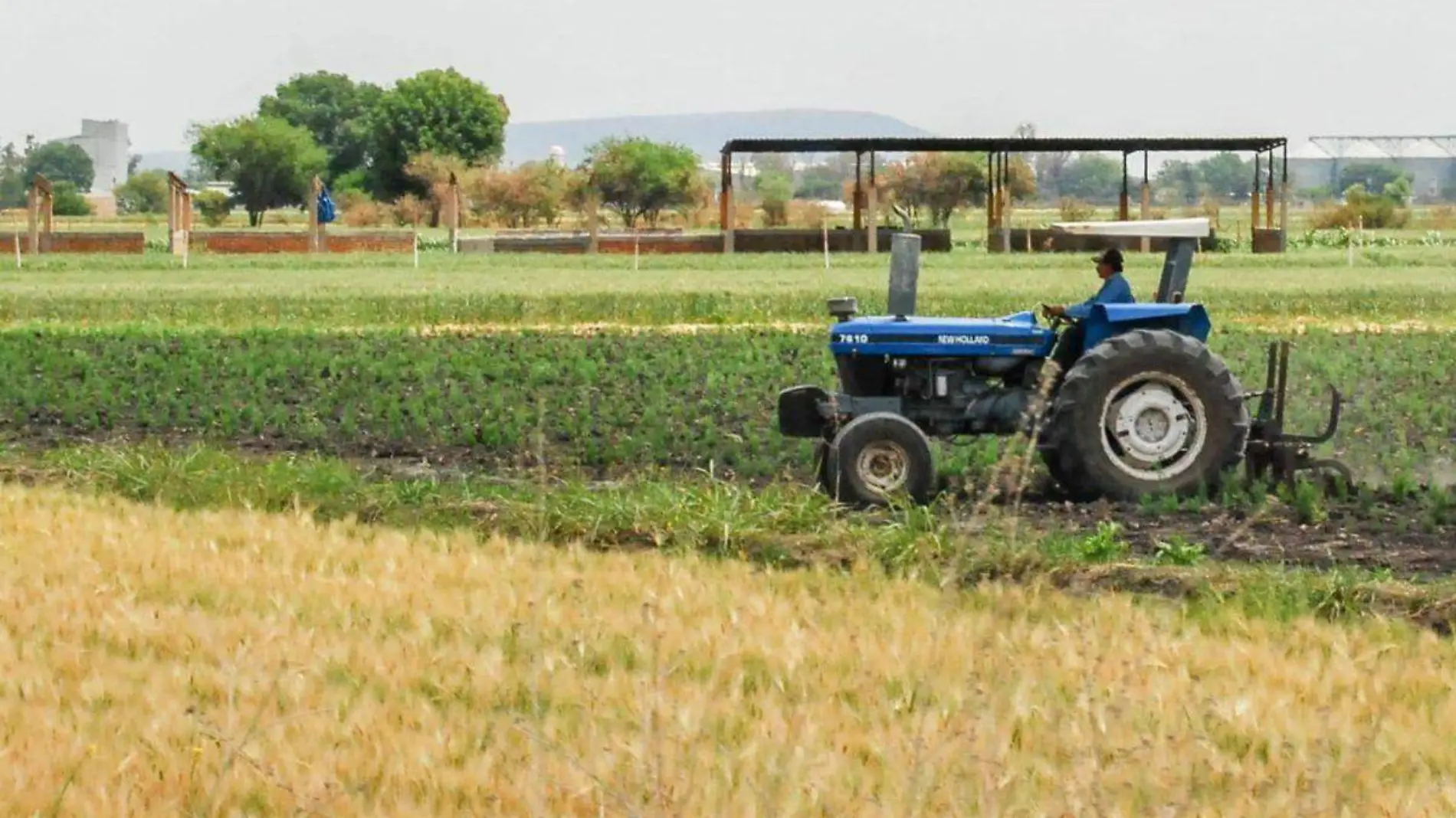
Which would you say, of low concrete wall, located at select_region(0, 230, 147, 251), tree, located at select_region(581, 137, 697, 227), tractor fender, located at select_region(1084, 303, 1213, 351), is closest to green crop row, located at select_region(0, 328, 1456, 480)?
tractor fender, located at select_region(1084, 303, 1213, 351)

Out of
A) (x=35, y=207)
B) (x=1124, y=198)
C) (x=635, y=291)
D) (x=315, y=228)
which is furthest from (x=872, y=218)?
(x=35, y=207)

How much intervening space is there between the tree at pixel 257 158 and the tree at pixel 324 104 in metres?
35.9

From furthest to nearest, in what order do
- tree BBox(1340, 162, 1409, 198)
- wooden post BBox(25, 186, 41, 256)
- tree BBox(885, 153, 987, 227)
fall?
tree BBox(1340, 162, 1409, 198)
tree BBox(885, 153, 987, 227)
wooden post BBox(25, 186, 41, 256)

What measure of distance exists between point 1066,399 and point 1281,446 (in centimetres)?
138

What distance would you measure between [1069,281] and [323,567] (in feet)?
105

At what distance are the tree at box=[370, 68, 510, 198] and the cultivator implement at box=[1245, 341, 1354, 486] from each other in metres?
102

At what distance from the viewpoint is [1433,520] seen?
1208 cm

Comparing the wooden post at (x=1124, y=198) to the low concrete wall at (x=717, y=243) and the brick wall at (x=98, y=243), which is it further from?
the brick wall at (x=98, y=243)

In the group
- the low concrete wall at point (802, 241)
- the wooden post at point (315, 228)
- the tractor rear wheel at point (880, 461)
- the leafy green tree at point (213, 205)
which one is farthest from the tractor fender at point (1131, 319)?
the leafy green tree at point (213, 205)

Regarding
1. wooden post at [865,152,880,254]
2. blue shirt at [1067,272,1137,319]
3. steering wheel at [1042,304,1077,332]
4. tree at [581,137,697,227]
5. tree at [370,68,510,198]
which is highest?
tree at [370,68,510,198]

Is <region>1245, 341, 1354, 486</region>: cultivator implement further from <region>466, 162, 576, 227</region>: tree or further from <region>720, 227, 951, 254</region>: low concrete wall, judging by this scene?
<region>466, 162, 576, 227</region>: tree

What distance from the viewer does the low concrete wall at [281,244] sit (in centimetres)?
5700

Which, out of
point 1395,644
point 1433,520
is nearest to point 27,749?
point 1395,644

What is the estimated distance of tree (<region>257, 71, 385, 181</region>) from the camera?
169500mm
